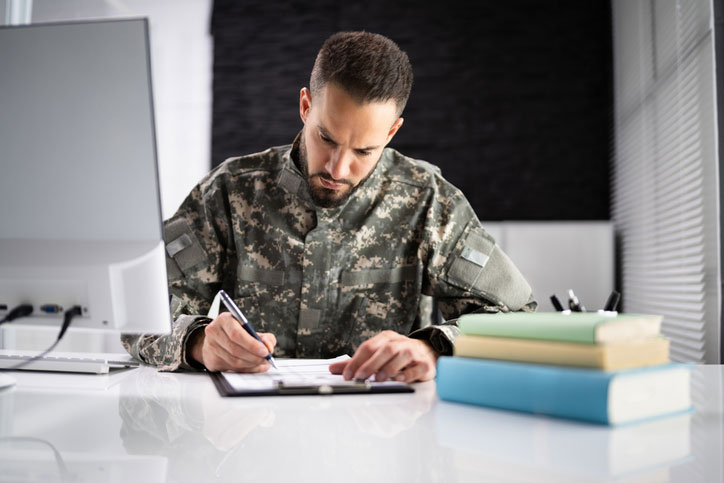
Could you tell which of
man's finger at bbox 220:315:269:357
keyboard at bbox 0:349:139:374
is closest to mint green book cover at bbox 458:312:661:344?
man's finger at bbox 220:315:269:357

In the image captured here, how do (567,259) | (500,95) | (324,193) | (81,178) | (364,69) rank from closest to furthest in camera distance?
1. (81,178)
2. (364,69)
3. (324,193)
4. (567,259)
5. (500,95)

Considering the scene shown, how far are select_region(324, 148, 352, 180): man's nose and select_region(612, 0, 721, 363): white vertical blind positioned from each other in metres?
1.38

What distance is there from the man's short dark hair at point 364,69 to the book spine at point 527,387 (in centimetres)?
79

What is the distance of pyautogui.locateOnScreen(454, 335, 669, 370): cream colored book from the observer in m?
0.61

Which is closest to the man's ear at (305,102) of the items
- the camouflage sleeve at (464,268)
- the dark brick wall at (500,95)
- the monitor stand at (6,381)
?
the camouflage sleeve at (464,268)

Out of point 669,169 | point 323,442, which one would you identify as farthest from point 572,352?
point 669,169

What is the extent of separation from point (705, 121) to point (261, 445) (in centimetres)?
214

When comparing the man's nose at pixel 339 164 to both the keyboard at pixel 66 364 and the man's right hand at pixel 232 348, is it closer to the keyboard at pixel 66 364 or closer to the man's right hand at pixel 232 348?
the man's right hand at pixel 232 348

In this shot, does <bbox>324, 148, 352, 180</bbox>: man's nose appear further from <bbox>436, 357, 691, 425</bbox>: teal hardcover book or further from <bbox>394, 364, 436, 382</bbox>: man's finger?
<bbox>436, 357, 691, 425</bbox>: teal hardcover book

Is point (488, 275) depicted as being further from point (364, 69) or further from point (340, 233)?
point (364, 69)

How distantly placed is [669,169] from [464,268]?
5.25 ft

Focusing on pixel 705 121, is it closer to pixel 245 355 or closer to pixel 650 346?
pixel 650 346

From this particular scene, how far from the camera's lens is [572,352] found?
62 cm

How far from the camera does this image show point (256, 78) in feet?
12.7
